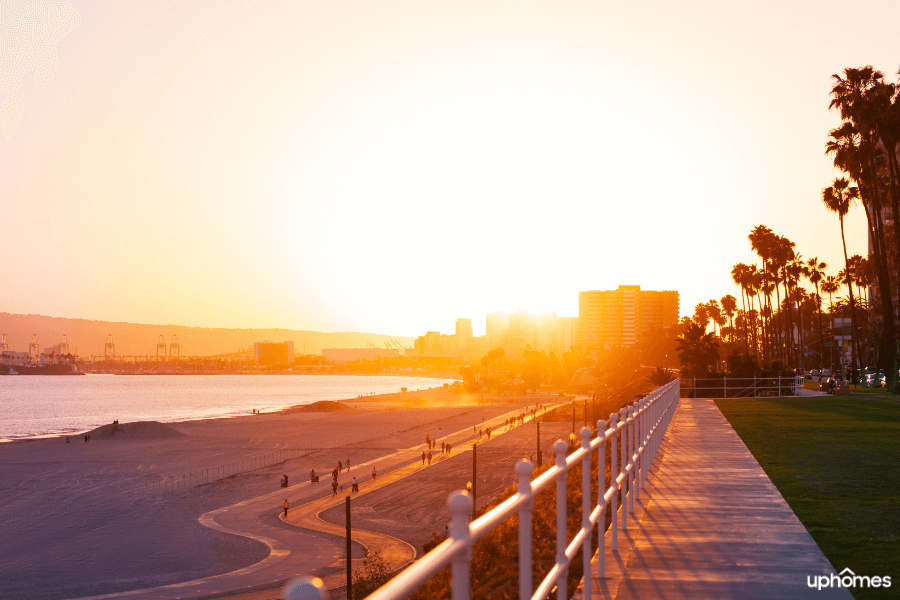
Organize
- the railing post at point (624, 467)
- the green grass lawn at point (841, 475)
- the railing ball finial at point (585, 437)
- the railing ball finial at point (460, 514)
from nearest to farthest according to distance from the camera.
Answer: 1. the railing ball finial at point (460, 514)
2. the railing ball finial at point (585, 437)
3. the green grass lawn at point (841, 475)
4. the railing post at point (624, 467)

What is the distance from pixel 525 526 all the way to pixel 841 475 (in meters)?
10.2

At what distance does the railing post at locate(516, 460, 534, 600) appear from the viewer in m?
2.84

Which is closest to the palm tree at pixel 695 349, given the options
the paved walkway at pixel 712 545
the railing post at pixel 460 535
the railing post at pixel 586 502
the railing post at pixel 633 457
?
the paved walkway at pixel 712 545

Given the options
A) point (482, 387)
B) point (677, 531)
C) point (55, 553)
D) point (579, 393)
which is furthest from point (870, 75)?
point (482, 387)

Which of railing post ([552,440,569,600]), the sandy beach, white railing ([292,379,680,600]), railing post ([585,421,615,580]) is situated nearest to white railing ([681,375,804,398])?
the sandy beach

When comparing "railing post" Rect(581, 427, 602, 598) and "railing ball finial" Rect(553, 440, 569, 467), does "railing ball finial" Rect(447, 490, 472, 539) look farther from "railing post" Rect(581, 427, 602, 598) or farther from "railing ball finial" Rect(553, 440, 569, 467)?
"railing post" Rect(581, 427, 602, 598)

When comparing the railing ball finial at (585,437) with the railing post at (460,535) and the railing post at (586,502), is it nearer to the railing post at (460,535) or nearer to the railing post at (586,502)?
the railing post at (586,502)

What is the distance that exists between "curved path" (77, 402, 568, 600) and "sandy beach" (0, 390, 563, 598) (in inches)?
26.3

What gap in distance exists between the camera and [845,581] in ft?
19.0

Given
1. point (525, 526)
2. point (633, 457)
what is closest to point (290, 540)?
point (633, 457)

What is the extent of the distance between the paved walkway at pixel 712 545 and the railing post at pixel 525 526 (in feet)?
8.57

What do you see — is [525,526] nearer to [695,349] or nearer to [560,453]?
[560,453]

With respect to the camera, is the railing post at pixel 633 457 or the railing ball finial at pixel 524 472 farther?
the railing post at pixel 633 457

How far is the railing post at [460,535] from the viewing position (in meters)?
2.09
